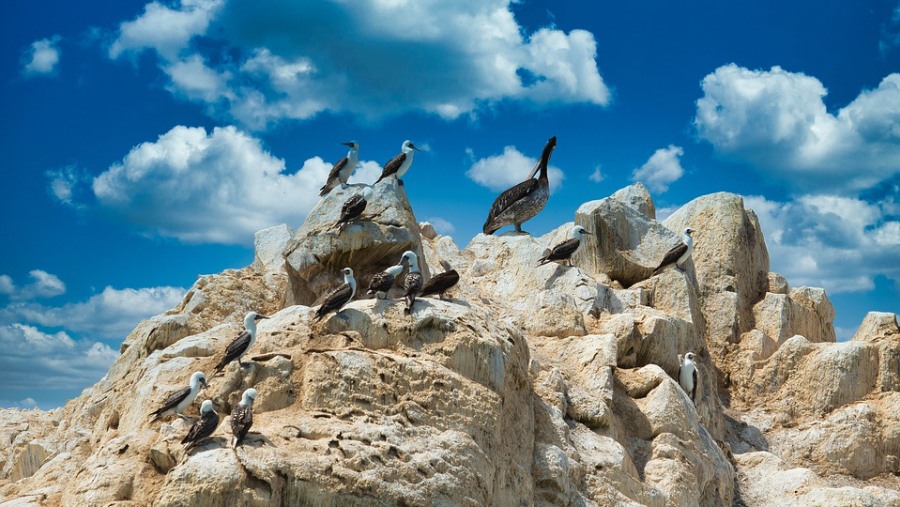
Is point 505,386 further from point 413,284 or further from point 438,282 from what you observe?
point 438,282

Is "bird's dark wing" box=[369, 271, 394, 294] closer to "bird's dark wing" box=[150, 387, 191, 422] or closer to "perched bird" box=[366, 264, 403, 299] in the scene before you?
"perched bird" box=[366, 264, 403, 299]

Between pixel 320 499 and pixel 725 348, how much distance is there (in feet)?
56.1

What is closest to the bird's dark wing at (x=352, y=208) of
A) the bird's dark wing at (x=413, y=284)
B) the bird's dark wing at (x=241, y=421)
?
the bird's dark wing at (x=413, y=284)

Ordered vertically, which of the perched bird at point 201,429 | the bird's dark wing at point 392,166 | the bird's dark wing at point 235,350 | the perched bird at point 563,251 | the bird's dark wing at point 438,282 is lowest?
the perched bird at point 201,429

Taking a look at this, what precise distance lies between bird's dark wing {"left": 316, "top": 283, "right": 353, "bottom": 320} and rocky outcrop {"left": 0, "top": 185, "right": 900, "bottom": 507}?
0.27 metres

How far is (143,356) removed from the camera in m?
25.0

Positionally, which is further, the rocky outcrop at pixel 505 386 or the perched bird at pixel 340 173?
the perched bird at pixel 340 173

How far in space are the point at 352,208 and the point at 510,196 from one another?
6.69 metres

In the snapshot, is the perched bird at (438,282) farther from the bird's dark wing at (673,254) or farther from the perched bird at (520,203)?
the bird's dark wing at (673,254)

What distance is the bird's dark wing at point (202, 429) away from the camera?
1589cm

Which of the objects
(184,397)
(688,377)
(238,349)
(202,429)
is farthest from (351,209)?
(688,377)

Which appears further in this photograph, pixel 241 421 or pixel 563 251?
pixel 563 251

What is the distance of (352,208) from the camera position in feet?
73.3

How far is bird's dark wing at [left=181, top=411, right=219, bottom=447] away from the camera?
52.1 ft
